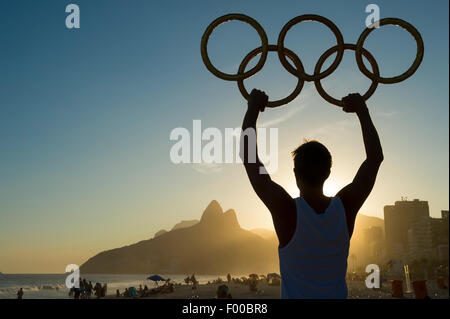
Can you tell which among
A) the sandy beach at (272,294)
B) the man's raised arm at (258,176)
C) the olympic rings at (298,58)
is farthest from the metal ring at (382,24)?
the sandy beach at (272,294)

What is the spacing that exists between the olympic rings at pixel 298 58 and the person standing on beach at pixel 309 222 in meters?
2.60

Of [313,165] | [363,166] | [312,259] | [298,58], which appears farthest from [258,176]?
[298,58]

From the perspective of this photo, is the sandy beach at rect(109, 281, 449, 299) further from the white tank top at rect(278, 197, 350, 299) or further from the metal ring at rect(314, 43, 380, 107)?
the white tank top at rect(278, 197, 350, 299)

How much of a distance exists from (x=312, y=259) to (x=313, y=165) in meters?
0.55

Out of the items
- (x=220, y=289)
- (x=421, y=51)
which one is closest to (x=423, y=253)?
(x=220, y=289)

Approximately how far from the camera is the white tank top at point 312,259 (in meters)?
2.34

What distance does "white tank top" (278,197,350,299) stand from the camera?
234cm

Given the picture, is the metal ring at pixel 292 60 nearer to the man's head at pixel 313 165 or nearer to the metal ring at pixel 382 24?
the metal ring at pixel 382 24

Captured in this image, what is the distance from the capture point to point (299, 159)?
8.42 ft

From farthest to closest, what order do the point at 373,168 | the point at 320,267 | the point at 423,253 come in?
the point at 423,253
the point at 373,168
the point at 320,267

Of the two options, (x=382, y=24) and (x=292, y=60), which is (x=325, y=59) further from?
(x=382, y=24)

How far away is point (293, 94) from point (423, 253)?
197 m

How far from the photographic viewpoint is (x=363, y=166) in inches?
113
